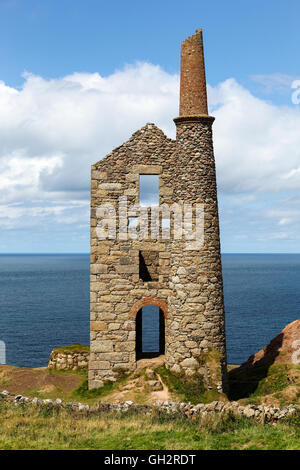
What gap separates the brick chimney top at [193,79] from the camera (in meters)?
19.4

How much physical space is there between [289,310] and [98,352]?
5970 cm

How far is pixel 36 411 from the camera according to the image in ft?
47.1

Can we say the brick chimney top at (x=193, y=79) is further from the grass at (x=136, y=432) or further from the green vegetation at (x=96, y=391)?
the grass at (x=136, y=432)

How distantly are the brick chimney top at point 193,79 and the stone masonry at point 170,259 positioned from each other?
4cm

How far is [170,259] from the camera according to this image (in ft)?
→ 66.2

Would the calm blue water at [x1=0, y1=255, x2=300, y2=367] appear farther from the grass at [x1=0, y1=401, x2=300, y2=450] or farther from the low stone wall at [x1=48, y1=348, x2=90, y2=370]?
the grass at [x1=0, y1=401, x2=300, y2=450]

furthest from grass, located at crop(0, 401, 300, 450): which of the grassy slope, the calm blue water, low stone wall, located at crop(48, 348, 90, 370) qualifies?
the calm blue water

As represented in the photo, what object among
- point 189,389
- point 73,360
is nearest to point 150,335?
point 73,360

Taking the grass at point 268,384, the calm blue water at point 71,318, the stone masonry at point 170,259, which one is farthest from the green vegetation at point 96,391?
the calm blue water at point 71,318

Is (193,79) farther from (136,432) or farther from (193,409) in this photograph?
(136,432)

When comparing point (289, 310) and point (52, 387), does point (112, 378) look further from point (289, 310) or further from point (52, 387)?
point (289, 310)

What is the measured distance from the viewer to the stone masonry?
18.7 meters

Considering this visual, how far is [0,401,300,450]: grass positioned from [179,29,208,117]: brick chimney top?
12.1 meters

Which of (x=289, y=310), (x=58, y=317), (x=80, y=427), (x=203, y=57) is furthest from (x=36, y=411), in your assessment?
(x=289, y=310)
